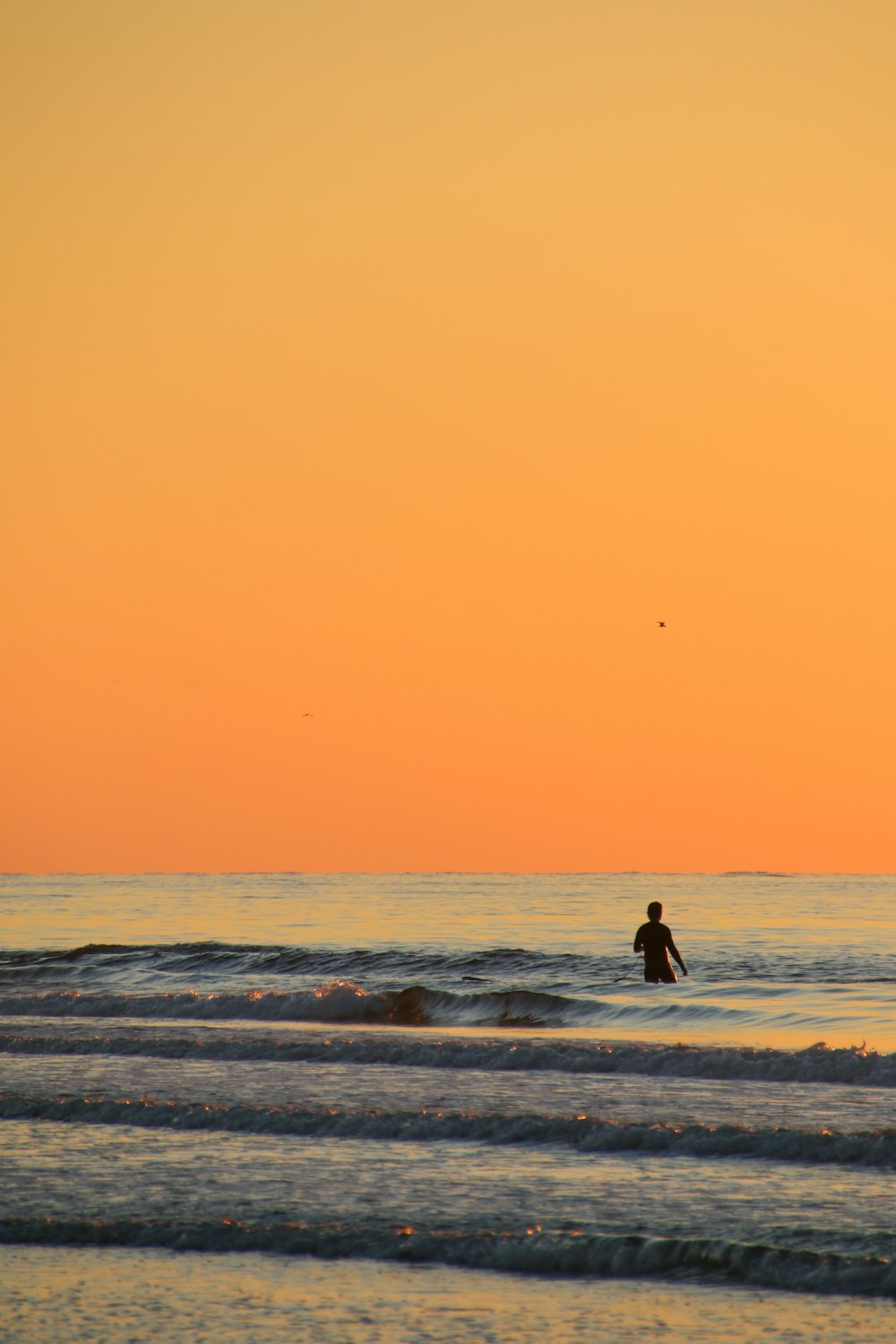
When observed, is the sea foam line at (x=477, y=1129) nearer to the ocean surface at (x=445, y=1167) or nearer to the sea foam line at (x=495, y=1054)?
the ocean surface at (x=445, y=1167)

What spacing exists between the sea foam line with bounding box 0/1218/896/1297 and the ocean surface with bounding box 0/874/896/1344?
22 millimetres

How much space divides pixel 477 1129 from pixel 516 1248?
400 centimetres

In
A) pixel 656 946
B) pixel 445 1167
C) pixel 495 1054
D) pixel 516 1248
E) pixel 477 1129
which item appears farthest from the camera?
pixel 656 946

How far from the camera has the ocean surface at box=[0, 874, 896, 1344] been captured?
28.9 ft

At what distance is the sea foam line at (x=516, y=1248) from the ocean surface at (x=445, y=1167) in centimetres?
2

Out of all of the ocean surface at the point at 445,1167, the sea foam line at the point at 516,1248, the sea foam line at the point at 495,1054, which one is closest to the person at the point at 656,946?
the ocean surface at the point at 445,1167

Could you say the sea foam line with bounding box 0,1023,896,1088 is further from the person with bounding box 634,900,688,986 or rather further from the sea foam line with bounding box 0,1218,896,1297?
the sea foam line with bounding box 0,1218,896,1297

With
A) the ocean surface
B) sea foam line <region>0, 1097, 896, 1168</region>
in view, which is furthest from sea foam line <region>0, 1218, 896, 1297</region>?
sea foam line <region>0, 1097, 896, 1168</region>

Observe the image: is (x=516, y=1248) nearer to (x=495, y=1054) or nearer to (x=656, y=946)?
(x=495, y=1054)

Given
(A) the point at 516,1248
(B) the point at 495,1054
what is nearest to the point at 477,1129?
(A) the point at 516,1248

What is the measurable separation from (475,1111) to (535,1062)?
4.02m

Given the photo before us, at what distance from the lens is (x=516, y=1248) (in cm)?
976

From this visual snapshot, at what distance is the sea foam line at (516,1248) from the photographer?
9.20 metres

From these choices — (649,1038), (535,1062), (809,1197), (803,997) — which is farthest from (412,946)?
(809,1197)
